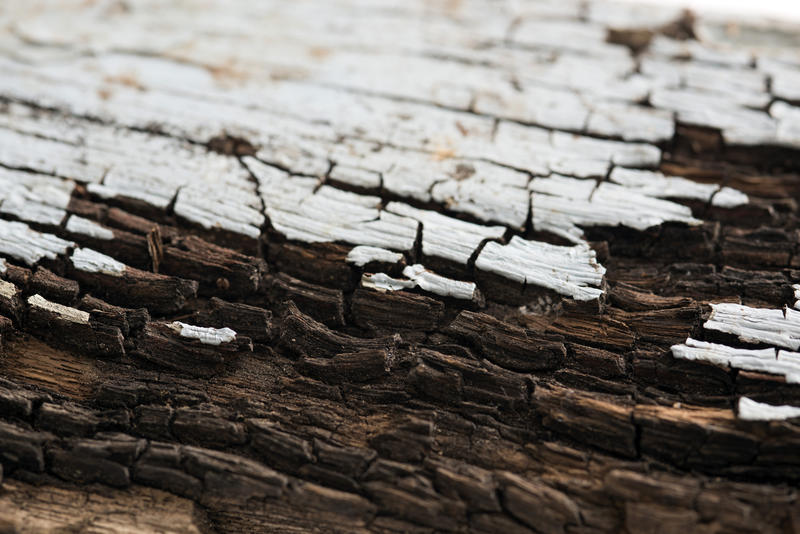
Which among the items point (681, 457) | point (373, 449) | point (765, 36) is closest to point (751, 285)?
point (681, 457)

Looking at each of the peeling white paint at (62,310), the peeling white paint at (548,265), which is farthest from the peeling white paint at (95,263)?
the peeling white paint at (548,265)

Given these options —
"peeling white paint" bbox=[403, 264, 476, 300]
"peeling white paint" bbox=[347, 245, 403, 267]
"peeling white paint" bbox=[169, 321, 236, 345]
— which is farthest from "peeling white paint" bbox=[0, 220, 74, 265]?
"peeling white paint" bbox=[403, 264, 476, 300]

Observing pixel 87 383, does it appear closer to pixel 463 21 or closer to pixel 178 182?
pixel 178 182

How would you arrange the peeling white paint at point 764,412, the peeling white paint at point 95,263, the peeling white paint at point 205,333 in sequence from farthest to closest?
1. the peeling white paint at point 95,263
2. the peeling white paint at point 205,333
3. the peeling white paint at point 764,412

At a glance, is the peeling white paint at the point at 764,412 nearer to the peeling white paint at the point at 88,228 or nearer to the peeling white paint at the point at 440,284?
the peeling white paint at the point at 440,284

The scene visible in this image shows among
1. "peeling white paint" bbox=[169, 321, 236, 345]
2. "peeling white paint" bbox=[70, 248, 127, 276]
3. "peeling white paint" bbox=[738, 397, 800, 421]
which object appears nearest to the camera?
"peeling white paint" bbox=[738, 397, 800, 421]

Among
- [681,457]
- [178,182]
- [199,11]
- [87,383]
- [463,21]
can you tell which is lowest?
[87,383]

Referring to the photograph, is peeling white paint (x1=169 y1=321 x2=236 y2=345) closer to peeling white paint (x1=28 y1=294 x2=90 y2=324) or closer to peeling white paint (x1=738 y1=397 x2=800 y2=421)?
peeling white paint (x1=28 y1=294 x2=90 y2=324)
